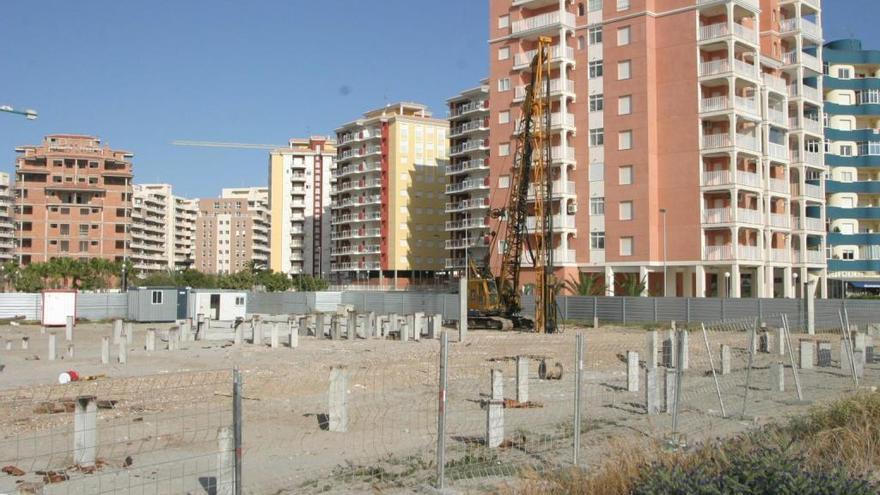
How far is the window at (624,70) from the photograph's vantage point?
60.9m

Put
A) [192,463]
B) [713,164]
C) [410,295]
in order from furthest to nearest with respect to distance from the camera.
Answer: [410,295]
[713,164]
[192,463]

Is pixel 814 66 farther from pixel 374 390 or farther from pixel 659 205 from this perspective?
pixel 374 390

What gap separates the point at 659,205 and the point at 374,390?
45.7m

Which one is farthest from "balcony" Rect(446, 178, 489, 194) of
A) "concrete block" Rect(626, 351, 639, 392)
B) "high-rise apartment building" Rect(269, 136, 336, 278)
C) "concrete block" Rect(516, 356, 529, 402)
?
"concrete block" Rect(516, 356, 529, 402)

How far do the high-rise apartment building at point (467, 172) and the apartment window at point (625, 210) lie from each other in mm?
28717

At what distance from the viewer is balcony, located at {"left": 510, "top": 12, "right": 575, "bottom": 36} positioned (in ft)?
212

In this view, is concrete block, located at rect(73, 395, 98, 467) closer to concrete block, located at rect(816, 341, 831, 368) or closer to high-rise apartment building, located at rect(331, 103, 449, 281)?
concrete block, located at rect(816, 341, 831, 368)

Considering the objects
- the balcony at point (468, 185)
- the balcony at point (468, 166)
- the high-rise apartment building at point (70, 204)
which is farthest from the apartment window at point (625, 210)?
the high-rise apartment building at point (70, 204)

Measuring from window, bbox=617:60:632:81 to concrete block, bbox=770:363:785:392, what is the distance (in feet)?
150

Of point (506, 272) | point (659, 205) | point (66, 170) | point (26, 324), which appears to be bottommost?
point (26, 324)

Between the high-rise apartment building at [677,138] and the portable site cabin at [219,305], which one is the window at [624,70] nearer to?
the high-rise apartment building at [677,138]

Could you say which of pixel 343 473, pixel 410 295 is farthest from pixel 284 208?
pixel 343 473

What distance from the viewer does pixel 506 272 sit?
47906 millimetres

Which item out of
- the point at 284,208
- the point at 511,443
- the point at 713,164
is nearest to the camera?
the point at 511,443
